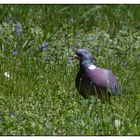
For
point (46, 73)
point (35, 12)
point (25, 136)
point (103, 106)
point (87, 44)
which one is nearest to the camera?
point (25, 136)

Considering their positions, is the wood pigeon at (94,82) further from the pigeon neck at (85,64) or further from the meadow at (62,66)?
the meadow at (62,66)

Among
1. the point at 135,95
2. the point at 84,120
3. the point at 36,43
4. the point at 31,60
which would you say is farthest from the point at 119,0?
the point at 84,120

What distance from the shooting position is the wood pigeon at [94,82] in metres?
6.80

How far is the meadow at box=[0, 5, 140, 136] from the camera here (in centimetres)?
616

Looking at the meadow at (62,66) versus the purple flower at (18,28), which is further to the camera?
the purple flower at (18,28)

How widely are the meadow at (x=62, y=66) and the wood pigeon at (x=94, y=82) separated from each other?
11 cm

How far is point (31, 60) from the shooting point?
7895 millimetres

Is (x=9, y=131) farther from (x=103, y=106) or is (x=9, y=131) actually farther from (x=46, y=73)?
(x=46, y=73)

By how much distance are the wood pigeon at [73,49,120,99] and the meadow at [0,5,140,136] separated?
11cm

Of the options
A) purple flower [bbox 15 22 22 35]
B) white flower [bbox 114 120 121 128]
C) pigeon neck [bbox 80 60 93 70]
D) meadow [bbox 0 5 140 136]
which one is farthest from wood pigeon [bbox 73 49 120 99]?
purple flower [bbox 15 22 22 35]

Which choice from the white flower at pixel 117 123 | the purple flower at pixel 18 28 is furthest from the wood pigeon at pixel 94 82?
the purple flower at pixel 18 28

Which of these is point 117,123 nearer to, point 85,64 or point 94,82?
point 94,82

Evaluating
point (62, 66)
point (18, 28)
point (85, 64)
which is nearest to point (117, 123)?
point (85, 64)

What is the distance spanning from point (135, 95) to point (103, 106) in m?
0.37
